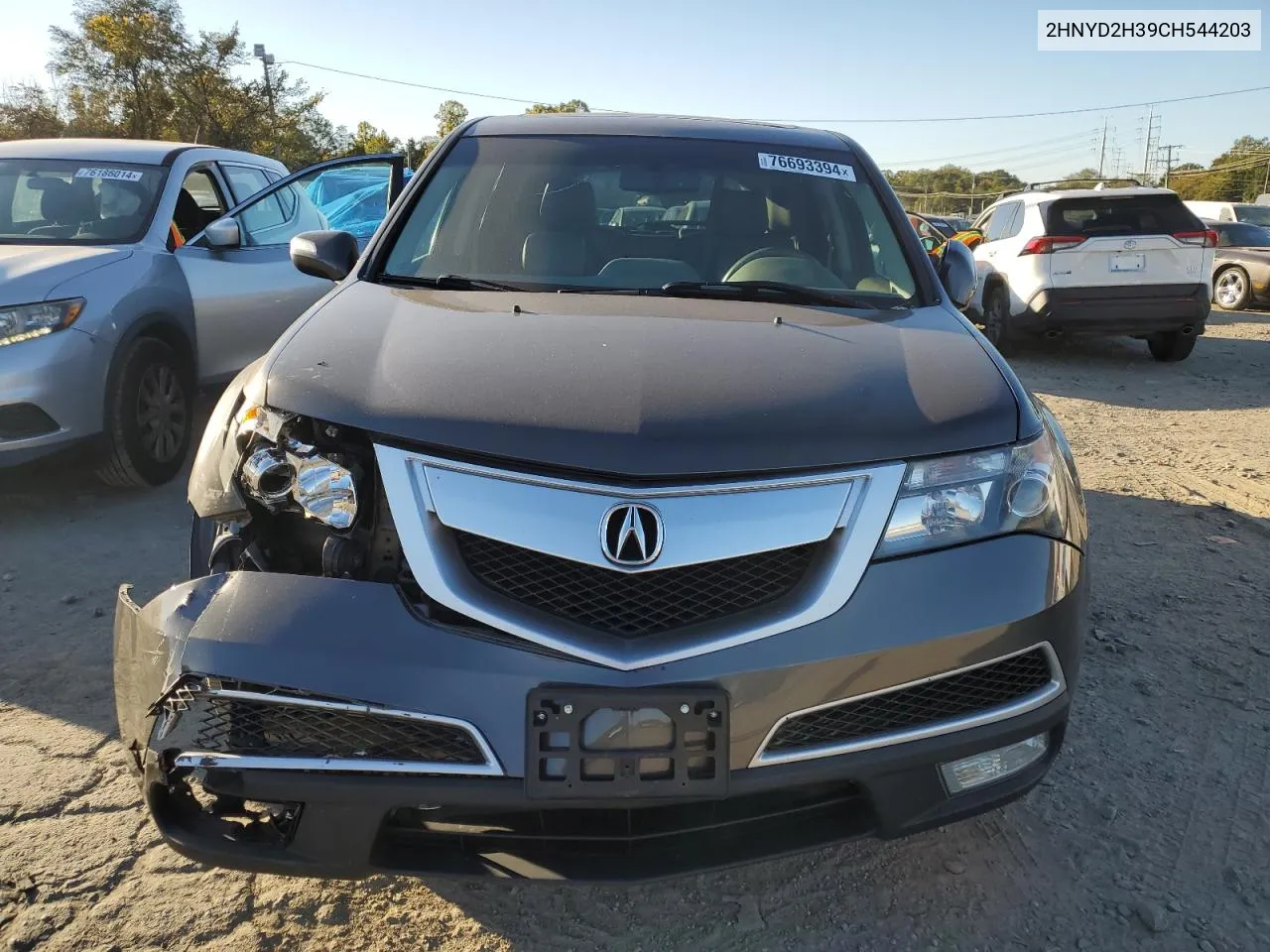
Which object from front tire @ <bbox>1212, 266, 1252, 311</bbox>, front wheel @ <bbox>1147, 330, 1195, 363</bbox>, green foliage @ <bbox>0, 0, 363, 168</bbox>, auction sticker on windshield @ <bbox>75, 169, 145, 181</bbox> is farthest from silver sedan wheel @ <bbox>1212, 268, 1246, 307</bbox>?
green foliage @ <bbox>0, 0, 363, 168</bbox>

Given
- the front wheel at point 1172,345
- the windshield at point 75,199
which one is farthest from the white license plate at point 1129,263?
the windshield at point 75,199

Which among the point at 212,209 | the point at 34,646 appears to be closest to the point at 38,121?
the point at 212,209

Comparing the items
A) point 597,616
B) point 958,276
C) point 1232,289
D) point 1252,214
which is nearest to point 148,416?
point 958,276

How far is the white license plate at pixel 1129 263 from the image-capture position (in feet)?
29.5

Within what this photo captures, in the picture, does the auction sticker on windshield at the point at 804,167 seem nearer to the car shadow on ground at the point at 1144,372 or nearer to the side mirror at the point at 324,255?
the side mirror at the point at 324,255

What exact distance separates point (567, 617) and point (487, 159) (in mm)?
1986

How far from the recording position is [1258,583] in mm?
3949

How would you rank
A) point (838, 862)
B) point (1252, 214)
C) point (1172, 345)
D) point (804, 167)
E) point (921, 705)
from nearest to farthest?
1. point (921, 705)
2. point (838, 862)
3. point (804, 167)
4. point (1172, 345)
5. point (1252, 214)

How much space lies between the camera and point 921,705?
5.69ft

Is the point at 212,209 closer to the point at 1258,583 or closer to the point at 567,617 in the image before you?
the point at 567,617

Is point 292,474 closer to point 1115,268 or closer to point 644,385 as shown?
point 644,385

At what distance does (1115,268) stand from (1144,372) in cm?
103

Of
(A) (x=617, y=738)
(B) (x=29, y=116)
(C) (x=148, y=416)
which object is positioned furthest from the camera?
(B) (x=29, y=116)

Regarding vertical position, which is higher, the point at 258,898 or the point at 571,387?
the point at 571,387
